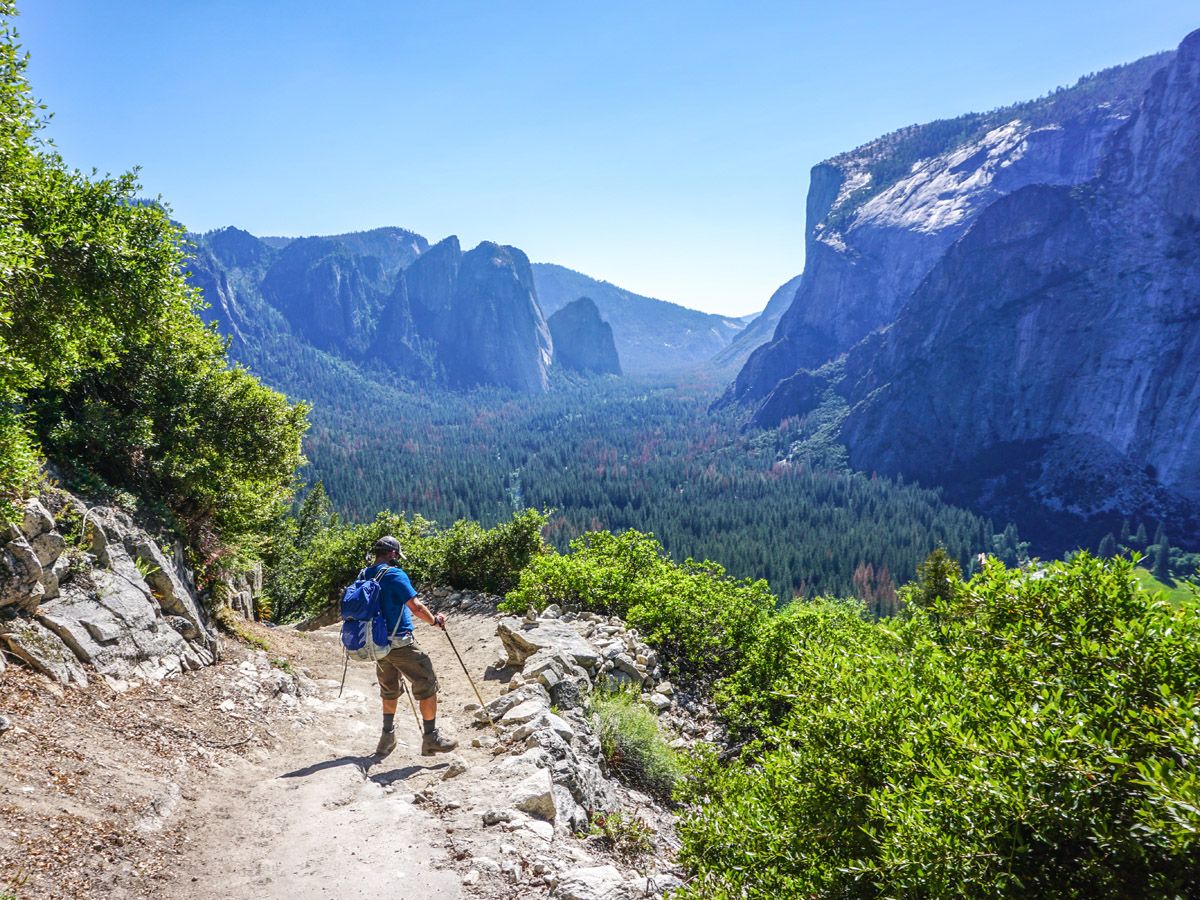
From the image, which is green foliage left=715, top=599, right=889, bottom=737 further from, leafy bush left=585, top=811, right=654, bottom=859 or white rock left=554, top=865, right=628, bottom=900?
white rock left=554, top=865, right=628, bottom=900

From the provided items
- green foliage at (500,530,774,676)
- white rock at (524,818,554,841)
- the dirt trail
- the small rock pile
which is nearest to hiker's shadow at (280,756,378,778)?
the dirt trail

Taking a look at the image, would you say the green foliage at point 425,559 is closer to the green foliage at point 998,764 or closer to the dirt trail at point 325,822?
Answer: the dirt trail at point 325,822

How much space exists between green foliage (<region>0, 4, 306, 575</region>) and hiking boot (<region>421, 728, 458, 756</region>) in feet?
19.2

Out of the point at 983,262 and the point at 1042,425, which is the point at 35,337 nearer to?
the point at 1042,425

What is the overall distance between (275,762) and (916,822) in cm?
757

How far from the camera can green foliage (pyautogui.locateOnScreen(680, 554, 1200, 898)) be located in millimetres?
3354

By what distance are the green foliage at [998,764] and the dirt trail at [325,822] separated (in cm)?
270

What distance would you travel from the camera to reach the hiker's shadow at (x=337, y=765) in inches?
301

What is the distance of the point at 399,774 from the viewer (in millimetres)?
7719

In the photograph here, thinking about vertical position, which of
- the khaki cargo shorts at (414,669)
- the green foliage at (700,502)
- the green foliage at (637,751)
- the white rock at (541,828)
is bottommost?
the green foliage at (700,502)

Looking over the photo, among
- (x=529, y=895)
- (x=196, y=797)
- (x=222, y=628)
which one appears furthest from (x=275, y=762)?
(x=222, y=628)

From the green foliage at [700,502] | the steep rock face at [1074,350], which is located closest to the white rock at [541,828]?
the green foliage at [700,502]

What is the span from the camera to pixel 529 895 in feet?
17.8

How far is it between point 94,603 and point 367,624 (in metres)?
4.04
